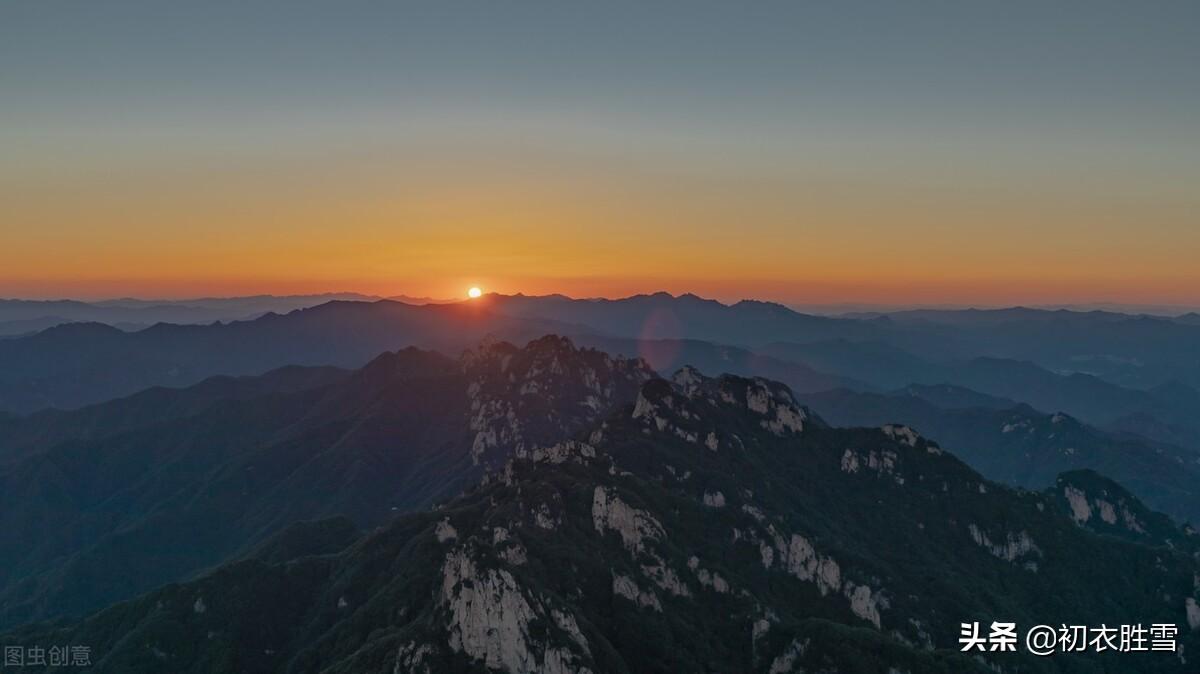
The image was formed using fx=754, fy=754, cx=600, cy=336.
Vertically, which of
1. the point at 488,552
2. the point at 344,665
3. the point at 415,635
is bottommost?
the point at 344,665

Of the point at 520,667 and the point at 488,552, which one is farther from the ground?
the point at 488,552

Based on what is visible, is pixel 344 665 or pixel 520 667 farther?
pixel 344 665

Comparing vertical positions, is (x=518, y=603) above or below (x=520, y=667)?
above

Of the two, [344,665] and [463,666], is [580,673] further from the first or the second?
[344,665]

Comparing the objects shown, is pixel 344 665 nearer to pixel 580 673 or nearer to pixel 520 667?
pixel 520 667

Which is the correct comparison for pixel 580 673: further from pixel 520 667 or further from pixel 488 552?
pixel 488 552

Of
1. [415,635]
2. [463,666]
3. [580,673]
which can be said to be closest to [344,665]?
[415,635]

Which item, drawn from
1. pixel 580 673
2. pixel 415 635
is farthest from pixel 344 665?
pixel 580 673

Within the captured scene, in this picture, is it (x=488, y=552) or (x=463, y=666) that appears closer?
(x=463, y=666)
